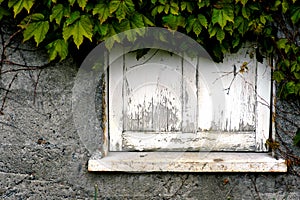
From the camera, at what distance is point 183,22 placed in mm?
2525

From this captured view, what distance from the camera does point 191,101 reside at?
2736 millimetres

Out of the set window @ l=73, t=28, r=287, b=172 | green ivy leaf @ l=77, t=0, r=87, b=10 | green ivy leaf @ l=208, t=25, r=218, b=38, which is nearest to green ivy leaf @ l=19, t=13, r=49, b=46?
green ivy leaf @ l=77, t=0, r=87, b=10

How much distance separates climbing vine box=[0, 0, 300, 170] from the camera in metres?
2.46

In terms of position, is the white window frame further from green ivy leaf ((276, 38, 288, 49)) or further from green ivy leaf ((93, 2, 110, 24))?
green ivy leaf ((93, 2, 110, 24))

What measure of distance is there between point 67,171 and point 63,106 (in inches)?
15.1

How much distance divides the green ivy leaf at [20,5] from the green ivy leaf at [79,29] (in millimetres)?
219

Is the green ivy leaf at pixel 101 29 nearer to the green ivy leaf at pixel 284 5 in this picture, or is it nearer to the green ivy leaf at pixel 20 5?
the green ivy leaf at pixel 20 5

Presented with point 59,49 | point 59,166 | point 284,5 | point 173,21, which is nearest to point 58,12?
point 59,49

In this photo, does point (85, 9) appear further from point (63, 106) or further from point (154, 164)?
point (154, 164)

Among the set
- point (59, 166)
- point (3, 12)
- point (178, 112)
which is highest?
point (3, 12)

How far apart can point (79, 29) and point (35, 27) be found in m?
0.25

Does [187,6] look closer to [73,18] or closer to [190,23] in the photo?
[190,23]

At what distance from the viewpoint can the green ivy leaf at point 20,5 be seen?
243cm

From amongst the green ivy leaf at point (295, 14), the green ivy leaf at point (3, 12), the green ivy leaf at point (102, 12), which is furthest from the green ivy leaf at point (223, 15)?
the green ivy leaf at point (3, 12)
